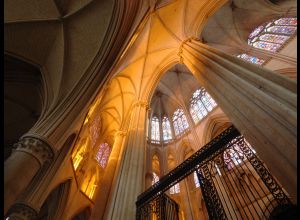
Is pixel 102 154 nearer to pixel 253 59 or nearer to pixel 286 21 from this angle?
pixel 253 59

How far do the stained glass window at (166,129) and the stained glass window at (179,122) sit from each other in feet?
1.83

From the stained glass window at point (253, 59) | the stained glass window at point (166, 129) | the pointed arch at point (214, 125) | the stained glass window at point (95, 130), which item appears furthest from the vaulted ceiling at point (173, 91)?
the stained glass window at point (95, 130)

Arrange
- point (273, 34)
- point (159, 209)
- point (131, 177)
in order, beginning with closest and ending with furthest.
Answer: point (159, 209) → point (131, 177) → point (273, 34)

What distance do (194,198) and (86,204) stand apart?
19.3 ft

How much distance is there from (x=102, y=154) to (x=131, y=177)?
8770 mm

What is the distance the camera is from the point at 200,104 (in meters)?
16.0

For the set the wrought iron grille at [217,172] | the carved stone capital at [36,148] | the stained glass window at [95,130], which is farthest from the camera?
the stained glass window at [95,130]

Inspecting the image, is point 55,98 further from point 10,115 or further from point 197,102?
point 197,102

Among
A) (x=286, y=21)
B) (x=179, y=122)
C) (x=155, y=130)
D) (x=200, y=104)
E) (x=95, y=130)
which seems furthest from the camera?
(x=155, y=130)

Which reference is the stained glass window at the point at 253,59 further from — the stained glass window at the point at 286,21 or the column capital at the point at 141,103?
the column capital at the point at 141,103

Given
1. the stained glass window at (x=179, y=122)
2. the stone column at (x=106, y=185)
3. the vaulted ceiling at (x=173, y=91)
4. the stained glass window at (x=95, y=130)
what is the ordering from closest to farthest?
the stone column at (x=106, y=185)
the stained glass window at (x=95, y=130)
the stained glass window at (x=179, y=122)
the vaulted ceiling at (x=173, y=91)

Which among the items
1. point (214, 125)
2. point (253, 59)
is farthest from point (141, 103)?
point (253, 59)

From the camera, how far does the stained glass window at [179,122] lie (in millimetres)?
16328

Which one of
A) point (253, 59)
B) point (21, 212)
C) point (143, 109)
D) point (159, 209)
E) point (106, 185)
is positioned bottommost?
point (159, 209)
